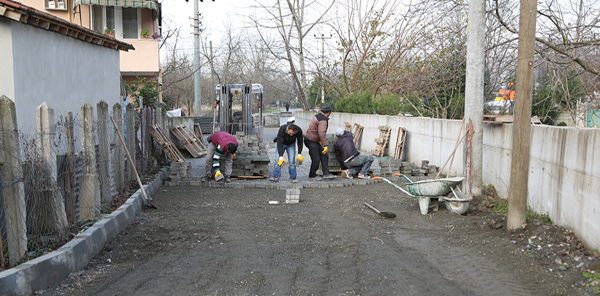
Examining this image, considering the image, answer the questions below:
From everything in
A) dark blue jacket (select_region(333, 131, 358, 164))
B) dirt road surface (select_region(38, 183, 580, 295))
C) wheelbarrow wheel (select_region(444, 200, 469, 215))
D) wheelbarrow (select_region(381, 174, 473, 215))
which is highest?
dark blue jacket (select_region(333, 131, 358, 164))

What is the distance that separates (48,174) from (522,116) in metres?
6.43

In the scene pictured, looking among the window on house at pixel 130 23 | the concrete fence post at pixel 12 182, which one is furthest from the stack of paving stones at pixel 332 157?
the window on house at pixel 130 23

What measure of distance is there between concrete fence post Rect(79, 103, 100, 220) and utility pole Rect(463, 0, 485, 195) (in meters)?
6.76

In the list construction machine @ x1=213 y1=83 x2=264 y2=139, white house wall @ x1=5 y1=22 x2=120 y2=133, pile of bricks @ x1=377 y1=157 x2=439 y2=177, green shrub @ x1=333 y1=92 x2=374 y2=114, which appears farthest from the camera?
green shrub @ x1=333 y1=92 x2=374 y2=114

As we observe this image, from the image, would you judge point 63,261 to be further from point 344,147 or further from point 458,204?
point 344,147

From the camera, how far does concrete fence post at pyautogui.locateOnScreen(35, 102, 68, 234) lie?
6449 mm

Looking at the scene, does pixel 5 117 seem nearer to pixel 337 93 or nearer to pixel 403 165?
pixel 403 165

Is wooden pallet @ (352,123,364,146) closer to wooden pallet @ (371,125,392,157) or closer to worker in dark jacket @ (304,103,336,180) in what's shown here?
wooden pallet @ (371,125,392,157)

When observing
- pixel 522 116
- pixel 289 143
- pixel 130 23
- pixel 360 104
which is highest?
pixel 130 23

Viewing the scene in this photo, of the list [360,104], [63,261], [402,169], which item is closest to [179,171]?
[402,169]

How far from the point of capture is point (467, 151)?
33.6 ft

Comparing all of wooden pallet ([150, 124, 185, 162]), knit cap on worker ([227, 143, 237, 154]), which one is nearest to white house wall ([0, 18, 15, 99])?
knit cap on worker ([227, 143, 237, 154])

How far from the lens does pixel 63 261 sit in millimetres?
5668

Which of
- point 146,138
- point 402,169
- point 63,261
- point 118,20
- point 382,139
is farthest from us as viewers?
point 118,20
